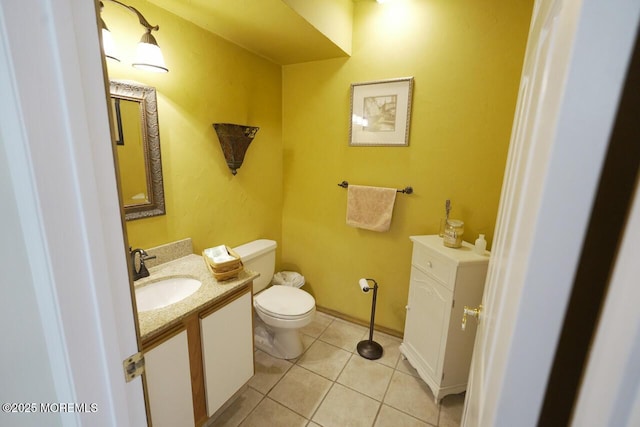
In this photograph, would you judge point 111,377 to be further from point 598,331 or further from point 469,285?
point 469,285

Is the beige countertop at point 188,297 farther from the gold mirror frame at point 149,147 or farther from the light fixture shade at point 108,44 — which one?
the light fixture shade at point 108,44

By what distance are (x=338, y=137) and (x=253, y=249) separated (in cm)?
114

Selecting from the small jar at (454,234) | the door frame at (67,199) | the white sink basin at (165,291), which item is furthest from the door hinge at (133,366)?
the small jar at (454,234)

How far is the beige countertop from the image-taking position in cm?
104

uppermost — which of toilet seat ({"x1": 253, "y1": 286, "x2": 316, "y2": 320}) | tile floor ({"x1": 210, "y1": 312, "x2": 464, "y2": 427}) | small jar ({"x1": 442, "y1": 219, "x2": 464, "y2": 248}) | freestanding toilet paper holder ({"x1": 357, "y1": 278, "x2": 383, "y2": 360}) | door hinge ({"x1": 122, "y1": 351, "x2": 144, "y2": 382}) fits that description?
small jar ({"x1": 442, "y1": 219, "x2": 464, "y2": 248})

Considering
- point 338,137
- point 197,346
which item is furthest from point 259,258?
point 338,137

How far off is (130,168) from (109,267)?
1.08 m

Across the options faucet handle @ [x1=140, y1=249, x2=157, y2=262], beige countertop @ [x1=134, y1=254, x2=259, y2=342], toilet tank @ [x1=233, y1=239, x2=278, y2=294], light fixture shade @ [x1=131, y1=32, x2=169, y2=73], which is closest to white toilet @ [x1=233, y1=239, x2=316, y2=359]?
toilet tank @ [x1=233, y1=239, x2=278, y2=294]

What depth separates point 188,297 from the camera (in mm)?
1244

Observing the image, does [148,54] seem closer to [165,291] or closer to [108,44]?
[108,44]

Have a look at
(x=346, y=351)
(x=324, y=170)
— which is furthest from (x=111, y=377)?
(x=324, y=170)

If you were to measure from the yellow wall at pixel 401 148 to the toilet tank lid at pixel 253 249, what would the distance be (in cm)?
42

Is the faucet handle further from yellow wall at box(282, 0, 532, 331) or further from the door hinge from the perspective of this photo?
yellow wall at box(282, 0, 532, 331)

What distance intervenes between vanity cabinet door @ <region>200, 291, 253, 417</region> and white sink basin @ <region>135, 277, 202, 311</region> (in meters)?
0.24
